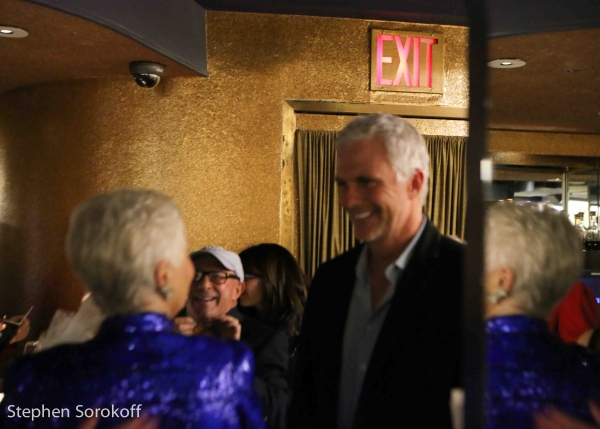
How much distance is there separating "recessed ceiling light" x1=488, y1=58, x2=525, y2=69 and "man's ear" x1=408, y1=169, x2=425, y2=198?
2.46 meters

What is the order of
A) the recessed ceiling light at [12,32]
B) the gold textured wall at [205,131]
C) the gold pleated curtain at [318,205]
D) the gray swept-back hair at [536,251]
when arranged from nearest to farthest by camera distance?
the gray swept-back hair at [536,251] < the recessed ceiling light at [12,32] < the gold textured wall at [205,131] < the gold pleated curtain at [318,205]

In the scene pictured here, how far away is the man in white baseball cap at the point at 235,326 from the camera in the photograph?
191 centimetres

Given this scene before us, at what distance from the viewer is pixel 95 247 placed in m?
1.21

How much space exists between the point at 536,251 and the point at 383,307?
51 centimetres

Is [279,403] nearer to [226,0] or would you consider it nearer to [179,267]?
[179,267]

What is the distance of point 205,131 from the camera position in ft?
13.8

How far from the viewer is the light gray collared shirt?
4.60 ft

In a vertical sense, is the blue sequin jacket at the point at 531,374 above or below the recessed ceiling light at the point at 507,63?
below

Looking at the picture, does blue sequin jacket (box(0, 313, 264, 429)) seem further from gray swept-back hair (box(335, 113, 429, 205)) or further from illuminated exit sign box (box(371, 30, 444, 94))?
illuminated exit sign box (box(371, 30, 444, 94))

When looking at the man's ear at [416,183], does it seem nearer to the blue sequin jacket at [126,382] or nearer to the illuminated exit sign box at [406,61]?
the blue sequin jacket at [126,382]

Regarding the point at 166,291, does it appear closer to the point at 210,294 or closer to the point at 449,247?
the point at 449,247

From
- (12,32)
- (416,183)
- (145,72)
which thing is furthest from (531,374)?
(145,72)

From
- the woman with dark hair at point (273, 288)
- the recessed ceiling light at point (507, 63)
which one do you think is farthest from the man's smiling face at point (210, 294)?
the recessed ceiling light at point (507, 63)

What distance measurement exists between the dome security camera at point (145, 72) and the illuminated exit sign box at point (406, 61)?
4.54 feet
